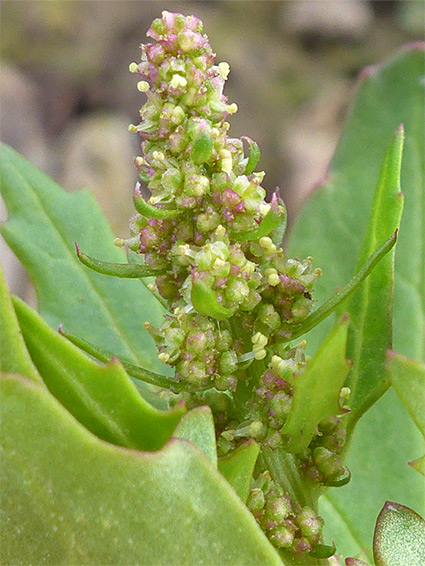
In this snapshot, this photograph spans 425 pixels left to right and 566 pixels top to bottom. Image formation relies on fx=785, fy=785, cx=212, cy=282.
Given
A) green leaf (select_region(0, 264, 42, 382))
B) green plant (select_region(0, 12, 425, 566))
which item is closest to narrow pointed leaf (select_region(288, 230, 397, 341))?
green plant (select_region(0, 12, 425, 566))

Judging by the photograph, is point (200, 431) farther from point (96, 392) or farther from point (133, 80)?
point (133, 80)

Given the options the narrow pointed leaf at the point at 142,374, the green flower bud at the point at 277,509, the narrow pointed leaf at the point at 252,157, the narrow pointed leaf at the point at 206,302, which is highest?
the narrow pointed leaf at the point at 252,157

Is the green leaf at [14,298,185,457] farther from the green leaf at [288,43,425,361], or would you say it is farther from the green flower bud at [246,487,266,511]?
the green leaf at [288,43,425,361]

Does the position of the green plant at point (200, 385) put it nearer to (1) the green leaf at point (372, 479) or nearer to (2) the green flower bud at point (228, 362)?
(2) the green flower bud at point (228, 362)

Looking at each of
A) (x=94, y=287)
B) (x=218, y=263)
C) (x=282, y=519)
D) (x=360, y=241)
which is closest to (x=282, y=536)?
(x=282, y=519)

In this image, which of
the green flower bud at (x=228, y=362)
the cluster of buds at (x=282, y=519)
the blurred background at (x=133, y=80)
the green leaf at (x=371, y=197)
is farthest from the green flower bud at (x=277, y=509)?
the blurred background at (x=133, y=80)

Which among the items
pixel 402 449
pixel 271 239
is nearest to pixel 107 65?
pixel 402 449
